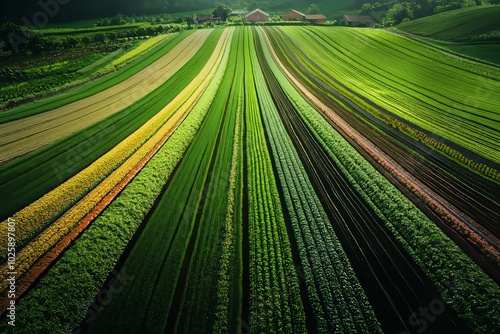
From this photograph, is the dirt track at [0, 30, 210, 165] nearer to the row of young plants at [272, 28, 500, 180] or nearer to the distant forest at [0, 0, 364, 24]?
the row of young plants at [272, 28, 500, 180]

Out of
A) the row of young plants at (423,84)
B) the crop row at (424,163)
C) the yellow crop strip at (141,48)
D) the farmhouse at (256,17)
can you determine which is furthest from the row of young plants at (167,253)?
the farmhouse at (256,17)

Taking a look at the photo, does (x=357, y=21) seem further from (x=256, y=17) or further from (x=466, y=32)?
(x=466, y=32)

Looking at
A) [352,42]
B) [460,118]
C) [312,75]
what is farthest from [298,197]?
[352,42]

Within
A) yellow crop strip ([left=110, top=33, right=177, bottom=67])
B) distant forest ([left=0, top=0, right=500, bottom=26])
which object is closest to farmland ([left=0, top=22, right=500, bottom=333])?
yellow crop strip ([left=110, top=33, right=177, bottom=67])

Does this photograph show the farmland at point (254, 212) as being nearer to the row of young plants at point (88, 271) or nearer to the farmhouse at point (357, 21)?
the row of young plants at point (88, 271)

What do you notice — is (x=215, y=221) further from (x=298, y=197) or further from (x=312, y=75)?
(x=312, y=75)

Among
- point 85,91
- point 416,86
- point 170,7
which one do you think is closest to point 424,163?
point 416,86
